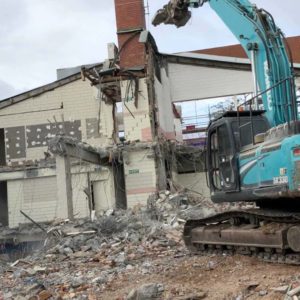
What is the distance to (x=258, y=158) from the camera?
898 cm

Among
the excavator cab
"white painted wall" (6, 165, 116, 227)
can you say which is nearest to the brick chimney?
"white painted wall" (6, 165, 116, 227)

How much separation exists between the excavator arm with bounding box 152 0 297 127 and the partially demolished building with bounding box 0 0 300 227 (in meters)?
12.1

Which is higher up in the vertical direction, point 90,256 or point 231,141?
point 231,141

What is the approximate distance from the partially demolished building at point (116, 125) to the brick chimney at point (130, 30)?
0.05 meters

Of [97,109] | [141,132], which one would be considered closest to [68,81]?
[97,109]

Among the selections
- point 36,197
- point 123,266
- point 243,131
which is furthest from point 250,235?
point 36,197

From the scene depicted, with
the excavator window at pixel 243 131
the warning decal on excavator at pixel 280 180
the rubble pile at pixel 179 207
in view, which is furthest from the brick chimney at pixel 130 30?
the warning decal on excavator at pixel 280 180

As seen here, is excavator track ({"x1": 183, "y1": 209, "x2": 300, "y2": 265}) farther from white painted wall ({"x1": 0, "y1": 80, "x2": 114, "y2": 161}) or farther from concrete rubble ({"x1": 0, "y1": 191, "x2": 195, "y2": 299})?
white painted wall ({"x1": 0, "y1": 80, "x2": 114, "y2": 161})

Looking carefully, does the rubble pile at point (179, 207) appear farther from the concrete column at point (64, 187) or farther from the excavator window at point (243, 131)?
the excavator window at point (243, 131)

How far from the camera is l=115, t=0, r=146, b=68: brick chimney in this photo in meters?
24.7

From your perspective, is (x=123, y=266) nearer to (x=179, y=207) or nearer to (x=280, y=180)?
(x=280, y=180)

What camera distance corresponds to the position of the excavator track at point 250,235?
8.72 meters

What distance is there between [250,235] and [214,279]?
55.6 inches

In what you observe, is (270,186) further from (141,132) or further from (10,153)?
(10,153)
